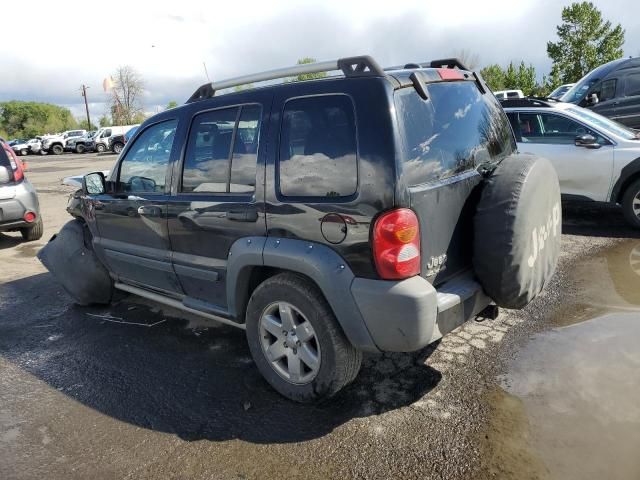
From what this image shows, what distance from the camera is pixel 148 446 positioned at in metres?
2.76

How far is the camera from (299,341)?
9.66ft

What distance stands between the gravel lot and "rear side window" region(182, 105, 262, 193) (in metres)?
1.31

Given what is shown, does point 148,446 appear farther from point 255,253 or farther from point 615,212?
point 615,212

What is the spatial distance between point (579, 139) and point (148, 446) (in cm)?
607

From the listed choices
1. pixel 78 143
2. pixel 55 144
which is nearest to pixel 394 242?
pixel 78 143

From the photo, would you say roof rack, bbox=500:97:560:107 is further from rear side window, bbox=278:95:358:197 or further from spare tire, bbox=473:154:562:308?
rear side window, bbox=278:95:358:197

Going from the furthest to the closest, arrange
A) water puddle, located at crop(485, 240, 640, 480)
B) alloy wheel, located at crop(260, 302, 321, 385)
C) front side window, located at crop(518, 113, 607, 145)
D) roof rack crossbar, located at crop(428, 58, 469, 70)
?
1. front side window, located at crop(518, 113, 607, 145)
2. roof rack crossbar, located at crop(428, 58, 469, 70)
3. alloy wheel, located at crop(260, 302, 321, 385)
4. water puddle, located at crop(485, 240, 640, 480)

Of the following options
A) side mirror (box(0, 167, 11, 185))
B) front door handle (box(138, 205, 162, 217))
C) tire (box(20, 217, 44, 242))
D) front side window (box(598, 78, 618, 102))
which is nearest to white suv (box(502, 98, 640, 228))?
front side window (box(598, 78, 618, 102))

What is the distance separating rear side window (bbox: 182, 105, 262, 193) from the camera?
3.08 m

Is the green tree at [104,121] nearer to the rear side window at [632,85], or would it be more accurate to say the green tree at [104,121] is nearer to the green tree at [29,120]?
the green tree at [29,120]

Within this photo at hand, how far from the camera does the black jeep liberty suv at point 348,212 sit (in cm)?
253

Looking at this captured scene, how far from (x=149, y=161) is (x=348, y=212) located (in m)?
2.03

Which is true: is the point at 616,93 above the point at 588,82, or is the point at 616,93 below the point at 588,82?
below

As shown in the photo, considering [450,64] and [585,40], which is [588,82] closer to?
[450,64]
